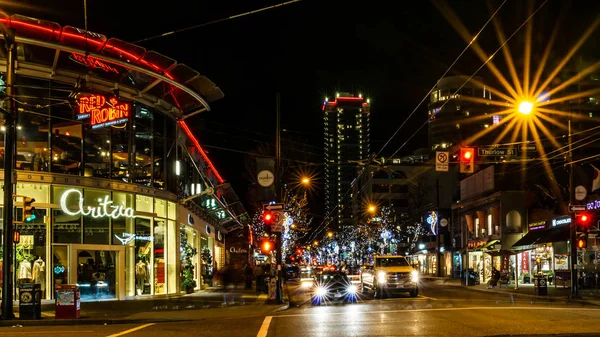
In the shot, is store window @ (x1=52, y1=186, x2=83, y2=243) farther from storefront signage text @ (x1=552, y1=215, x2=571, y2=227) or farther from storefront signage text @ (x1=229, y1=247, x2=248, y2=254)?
storefront signage text @ (x1=229, y1=247, x2=248, y2=254)

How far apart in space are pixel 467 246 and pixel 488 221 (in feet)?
17.4

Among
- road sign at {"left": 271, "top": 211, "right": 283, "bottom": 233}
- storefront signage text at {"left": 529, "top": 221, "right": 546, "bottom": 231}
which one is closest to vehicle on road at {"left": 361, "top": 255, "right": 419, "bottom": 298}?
road sign at {"left": 271, "top": 211, "right": 283, "bottom": 233}

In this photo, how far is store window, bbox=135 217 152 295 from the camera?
28.3m

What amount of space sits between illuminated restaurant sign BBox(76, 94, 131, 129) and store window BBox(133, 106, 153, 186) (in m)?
1.85

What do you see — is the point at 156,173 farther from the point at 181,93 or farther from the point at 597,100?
the point at 597,100

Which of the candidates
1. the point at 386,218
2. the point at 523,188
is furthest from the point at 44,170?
the point at 386,218

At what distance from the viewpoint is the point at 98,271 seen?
87.1 ft

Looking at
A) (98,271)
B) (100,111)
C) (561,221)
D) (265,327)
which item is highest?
(100,111)

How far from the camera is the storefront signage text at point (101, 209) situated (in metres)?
25.6

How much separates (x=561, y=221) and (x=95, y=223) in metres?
26.4

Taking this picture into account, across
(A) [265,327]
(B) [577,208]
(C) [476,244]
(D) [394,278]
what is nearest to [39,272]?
(A) [265,327]

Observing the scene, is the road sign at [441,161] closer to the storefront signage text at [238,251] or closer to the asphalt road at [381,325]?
the asphalt road at [381,325]

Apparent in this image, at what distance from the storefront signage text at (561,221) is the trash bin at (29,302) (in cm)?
2858

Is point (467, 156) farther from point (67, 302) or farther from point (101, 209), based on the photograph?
point (101, 209)
